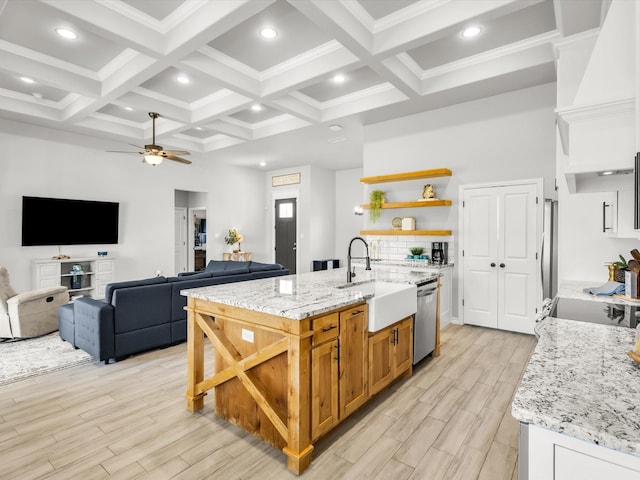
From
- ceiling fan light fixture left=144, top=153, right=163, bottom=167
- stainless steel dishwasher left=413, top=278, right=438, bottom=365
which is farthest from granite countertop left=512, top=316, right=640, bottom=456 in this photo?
ceiling fan light fixture left=144, top=153, right=163, bottom=167

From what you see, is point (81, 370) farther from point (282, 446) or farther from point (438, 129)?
point (438, 129)

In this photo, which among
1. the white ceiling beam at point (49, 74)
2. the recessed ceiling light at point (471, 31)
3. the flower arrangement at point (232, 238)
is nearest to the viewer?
the recessed ceiling light at point (471, 31)

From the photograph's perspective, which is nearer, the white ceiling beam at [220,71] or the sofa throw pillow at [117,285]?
the sofa throw pillow at [117,285]

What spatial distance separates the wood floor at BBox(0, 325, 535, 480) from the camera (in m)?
1.95

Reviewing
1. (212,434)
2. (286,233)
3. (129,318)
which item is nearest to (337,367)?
(212,434)

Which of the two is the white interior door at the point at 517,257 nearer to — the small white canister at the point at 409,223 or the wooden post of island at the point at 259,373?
the small white canister at the point at 409,223

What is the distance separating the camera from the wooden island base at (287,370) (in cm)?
193

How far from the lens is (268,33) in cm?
349

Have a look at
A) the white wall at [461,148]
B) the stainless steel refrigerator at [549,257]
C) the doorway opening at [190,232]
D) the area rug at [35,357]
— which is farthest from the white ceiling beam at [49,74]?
the stainless steel refrigerator at [549,257]

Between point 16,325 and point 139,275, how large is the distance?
2968 millimetres

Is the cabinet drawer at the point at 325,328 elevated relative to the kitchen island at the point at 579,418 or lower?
lower

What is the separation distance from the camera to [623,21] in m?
1.67

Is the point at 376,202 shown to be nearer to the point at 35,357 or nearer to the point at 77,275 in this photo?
the point at 35,357

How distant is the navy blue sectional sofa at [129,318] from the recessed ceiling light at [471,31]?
3.78 m
